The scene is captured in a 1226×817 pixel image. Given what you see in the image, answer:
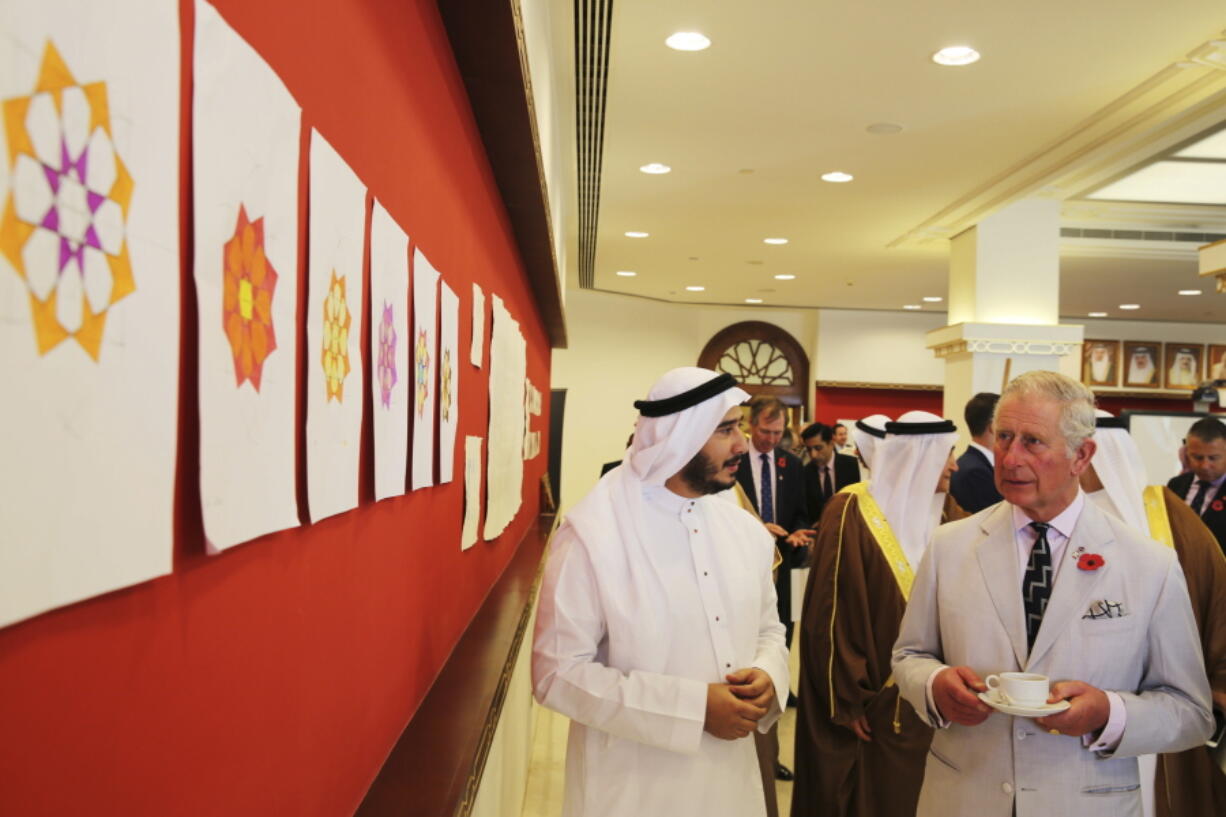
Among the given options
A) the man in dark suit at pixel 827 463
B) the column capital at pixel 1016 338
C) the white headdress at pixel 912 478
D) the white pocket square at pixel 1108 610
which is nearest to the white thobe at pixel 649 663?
the white pocket square at pixel 1108 610

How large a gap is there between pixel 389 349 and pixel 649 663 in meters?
1.01

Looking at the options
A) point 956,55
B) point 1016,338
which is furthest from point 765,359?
point 956,55

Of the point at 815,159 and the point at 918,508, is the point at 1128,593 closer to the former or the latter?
the point at 918,508

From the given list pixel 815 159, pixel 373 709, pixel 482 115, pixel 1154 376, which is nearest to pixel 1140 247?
pixel 815 159

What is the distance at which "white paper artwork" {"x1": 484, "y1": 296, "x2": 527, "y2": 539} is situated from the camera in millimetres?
3988

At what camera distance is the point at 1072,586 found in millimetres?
2246

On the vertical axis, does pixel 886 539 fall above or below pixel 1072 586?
below

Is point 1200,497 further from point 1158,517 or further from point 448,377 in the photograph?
point 448,377

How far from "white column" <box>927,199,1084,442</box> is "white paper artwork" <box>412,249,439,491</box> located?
8161 mm

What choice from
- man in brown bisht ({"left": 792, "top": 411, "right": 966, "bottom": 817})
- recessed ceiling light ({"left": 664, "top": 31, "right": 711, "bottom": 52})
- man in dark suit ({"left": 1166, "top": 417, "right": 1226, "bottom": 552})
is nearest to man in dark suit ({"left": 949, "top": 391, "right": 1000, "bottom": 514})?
man in brown bisht ({"left": 792, "top": 411, "right": 966, "bottom": 817})

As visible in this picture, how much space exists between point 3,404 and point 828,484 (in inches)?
333

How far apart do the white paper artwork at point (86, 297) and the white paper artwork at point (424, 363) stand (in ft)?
4.27

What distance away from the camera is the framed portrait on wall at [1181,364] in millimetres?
Result: 17516

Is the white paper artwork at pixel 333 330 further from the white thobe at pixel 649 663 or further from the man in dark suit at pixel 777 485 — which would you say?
the man in dark suit at pixel 777 485
